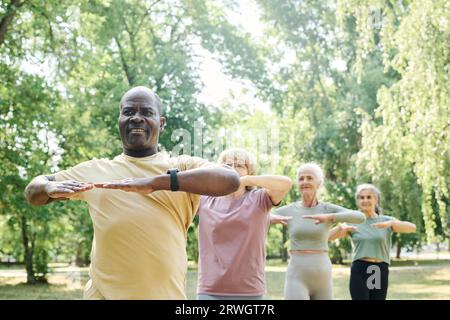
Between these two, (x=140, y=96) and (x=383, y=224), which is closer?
(x=140, y=96)

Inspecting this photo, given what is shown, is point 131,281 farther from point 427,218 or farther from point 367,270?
point 427,218

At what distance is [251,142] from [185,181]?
71.9ft

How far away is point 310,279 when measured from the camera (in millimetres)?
4938

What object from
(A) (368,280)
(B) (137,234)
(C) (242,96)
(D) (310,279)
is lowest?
(A) (368,280)

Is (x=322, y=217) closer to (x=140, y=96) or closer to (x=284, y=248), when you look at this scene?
(x=140, y=96)

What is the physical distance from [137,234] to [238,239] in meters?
1.49

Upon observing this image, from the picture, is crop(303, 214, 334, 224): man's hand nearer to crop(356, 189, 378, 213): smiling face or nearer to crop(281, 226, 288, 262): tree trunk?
crop(356, 189, 378, 213): smiling face

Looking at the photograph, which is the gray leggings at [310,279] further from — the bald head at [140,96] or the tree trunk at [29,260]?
the tree trunk at [29,260]

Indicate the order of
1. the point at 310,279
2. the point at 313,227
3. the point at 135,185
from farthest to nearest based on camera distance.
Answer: the point at 313,227, the point at 310,279, the point at 135,185

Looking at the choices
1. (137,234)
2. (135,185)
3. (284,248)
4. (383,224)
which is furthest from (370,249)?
(284,248)

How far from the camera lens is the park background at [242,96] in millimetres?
10500

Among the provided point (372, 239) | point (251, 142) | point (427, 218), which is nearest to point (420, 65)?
point (427, 218)

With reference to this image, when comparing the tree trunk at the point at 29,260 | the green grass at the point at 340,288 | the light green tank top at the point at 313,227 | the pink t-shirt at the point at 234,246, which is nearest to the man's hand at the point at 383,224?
the light green tank top at the point at 313,227

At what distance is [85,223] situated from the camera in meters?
18.5
